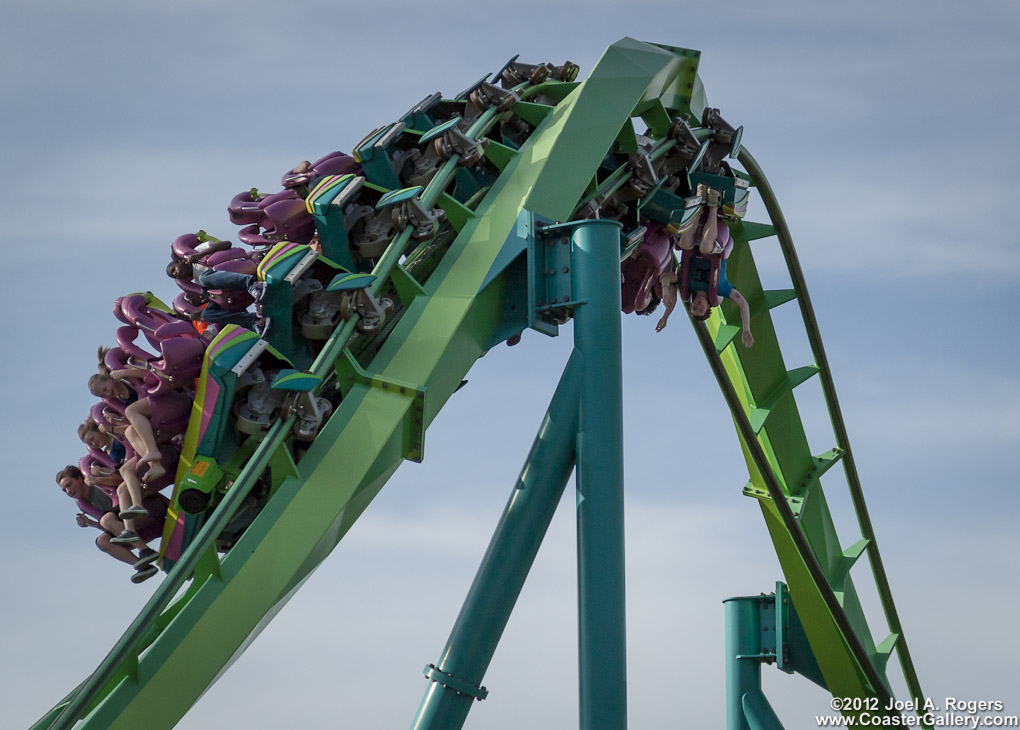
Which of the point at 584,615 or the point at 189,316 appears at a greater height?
the point at 189,316

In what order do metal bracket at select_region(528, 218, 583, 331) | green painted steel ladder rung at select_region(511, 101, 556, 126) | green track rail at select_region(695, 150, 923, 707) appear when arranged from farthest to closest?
green track rail at select_region(695, 150, 923, 707)
green painted steel ladder rung at select_region(511, 101, 556, 126)
metal bracket at select_region(528, 218, 583, 331)

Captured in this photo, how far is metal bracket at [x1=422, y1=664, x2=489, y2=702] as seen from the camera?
717cm

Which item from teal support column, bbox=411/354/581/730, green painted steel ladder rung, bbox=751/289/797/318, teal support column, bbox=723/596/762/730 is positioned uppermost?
green painted steel ladder rung, bbox=751/289/797/318

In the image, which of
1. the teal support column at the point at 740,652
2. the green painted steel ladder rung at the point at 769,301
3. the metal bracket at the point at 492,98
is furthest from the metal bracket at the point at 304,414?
the green painted steel ladder rung at the point at 769,301

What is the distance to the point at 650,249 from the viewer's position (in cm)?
930

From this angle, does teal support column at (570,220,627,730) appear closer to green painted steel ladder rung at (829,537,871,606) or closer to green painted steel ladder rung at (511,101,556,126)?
green painted steel ladder rung at (511,101,556,126)

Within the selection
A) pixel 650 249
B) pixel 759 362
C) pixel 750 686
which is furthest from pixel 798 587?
pixel 650 249

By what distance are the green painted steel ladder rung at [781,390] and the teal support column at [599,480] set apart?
160 inches

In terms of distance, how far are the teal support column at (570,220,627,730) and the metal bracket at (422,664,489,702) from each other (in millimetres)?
555

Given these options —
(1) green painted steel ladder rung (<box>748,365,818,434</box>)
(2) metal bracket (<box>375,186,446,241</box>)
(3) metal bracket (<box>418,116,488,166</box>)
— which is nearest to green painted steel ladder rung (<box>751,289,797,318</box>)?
(1) green painted steel ladder rung (<box>748,365,818,434</box>)

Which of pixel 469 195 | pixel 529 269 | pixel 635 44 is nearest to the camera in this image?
pixel 529 269

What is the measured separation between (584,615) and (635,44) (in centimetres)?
389

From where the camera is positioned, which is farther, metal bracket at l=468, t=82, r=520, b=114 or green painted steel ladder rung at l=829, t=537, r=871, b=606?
green painted steel ladder rung at l=829, t=537, r=871, b=606

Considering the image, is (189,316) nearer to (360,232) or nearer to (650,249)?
(360,232)
